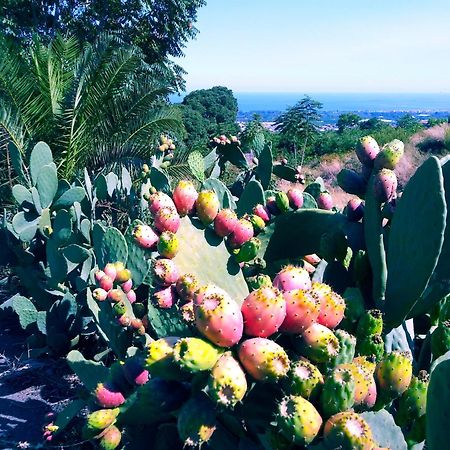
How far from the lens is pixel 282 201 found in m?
2.10

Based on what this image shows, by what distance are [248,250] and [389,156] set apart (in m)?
0.54

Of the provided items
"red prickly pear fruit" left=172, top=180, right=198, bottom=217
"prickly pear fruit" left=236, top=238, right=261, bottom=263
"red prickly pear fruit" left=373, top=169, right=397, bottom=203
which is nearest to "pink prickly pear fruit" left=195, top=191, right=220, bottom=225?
"red prickly pear fruit" left=172, top=180, right=198, bottom=217

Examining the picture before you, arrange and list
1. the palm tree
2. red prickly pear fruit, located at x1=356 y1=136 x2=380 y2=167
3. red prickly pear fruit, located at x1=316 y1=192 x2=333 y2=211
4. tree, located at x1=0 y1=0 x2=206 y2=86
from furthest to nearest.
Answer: tree, located at x1=0 y1=0 x2=206 y2=86 < the palm tree < red prickly pear fruit, located at x1=316 y1=192 x2=333 y2=211 < red prickly pear fruit, located at x1=356 y1=136 x2=380 y2=167

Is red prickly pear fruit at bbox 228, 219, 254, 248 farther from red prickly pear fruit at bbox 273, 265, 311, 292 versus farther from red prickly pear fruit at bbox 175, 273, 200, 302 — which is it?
red prickly pear fruit at bbox 273, 265, 311, 292

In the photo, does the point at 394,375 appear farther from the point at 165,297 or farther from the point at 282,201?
the point at 282,201

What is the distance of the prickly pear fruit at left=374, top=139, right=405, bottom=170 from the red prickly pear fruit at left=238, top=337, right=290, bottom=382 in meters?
0.86

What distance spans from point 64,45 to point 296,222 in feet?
20.9

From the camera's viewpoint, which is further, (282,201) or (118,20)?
(118,20)

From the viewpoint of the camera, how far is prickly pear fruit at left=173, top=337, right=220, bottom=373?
1025mm

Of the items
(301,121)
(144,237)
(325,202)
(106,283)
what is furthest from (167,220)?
(301,121)

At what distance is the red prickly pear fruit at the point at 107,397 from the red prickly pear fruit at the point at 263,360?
51 centimetres

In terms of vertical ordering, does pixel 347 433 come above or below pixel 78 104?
below

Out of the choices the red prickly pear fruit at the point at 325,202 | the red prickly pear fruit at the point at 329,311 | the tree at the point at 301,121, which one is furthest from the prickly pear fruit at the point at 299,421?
the tree at the point at 301,121

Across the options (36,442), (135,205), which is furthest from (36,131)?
(36,442)
